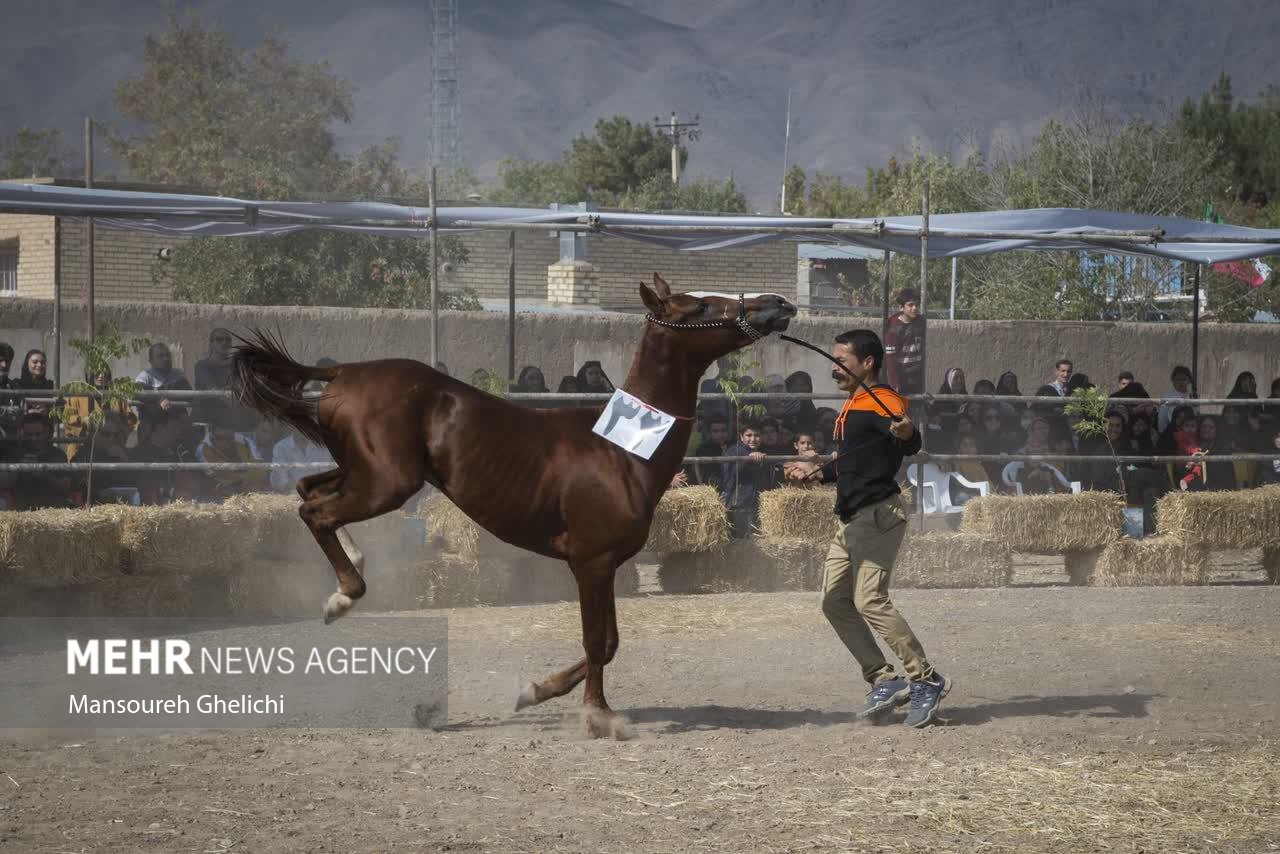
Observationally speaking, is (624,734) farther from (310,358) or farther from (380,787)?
(310,358)

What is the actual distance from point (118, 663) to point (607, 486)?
3.43 meters

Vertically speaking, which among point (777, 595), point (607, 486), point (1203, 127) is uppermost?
point (1203, 127)

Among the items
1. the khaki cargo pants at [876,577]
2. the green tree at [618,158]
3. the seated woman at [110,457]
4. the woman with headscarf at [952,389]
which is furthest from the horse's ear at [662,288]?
the green tree at [618,158]

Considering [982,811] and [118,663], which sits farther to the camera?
[118,663]

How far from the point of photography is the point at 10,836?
5.53 meters

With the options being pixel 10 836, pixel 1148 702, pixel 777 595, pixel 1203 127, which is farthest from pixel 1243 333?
pixel 1203 127

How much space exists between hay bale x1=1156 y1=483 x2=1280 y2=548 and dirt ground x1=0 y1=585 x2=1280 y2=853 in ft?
11.7

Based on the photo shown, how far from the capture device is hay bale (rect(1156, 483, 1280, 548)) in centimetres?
1330

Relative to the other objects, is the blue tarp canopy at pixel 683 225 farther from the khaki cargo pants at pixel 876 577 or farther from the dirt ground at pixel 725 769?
the khaki cargo pants at pixel 876 577

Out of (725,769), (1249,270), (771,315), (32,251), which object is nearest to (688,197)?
(1249,270)

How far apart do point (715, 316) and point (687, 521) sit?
16.2 ft
